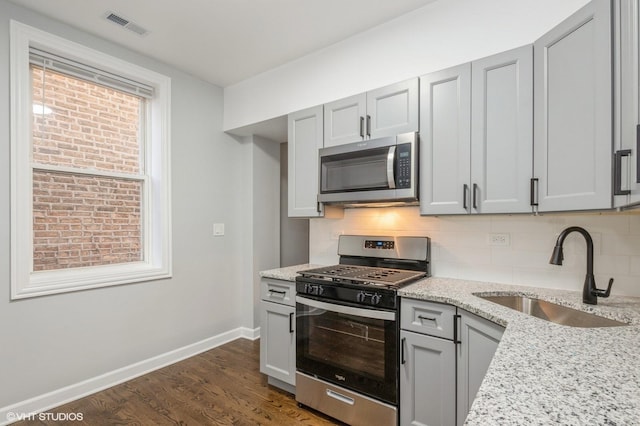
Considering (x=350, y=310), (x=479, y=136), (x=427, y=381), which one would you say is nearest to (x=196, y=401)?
(x=350, y=310)

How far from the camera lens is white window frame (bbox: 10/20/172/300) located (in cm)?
214

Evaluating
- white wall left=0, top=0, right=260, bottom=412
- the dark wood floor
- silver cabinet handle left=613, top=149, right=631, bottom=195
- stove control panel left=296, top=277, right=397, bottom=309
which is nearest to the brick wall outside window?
white wall left=0, top=0, right=260, bottom=412

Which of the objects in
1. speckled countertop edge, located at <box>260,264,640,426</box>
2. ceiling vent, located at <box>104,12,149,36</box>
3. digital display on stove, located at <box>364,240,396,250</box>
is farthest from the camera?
digital display on stove, located at <box>364,240,396,250</box>

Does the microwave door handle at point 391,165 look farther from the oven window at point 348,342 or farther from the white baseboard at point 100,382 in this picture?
the white baseboard at point 100,382

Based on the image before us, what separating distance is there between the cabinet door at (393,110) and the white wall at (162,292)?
70.2 inches

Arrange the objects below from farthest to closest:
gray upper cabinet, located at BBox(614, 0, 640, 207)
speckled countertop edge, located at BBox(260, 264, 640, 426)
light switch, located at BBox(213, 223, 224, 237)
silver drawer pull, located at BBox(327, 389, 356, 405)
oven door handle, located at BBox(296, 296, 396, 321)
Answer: light switch, located at BBox(213, 223, 224, 237) → silver drawer pull, located at BBox(327, 389, 356, 405) → oven door handle, located at BBox(296, 296, 396, 321) → gray upper cabinet, located at BBox(614, 0, 640, 207) → speckled countertop edge, located at BBox(260, 264, 640, 426)

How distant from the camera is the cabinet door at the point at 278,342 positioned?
2.35 m

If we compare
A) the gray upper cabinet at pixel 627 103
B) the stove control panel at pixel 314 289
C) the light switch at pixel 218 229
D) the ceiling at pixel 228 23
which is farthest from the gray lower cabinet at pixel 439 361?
the light switch at pixel 218 229

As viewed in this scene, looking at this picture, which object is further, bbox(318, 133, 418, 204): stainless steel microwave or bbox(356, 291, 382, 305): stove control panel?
bbox(318, 133, 418, 204): stainless steel microwave

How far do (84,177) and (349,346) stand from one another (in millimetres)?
2457

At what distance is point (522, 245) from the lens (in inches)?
80.8

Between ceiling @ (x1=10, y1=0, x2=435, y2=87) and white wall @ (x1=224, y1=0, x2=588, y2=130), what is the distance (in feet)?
0.34

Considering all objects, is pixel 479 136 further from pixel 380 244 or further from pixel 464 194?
pixel 380 244

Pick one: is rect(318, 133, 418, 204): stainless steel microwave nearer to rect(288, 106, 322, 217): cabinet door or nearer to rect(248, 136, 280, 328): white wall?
rect(288, 106, 322, 217): cabinet door
